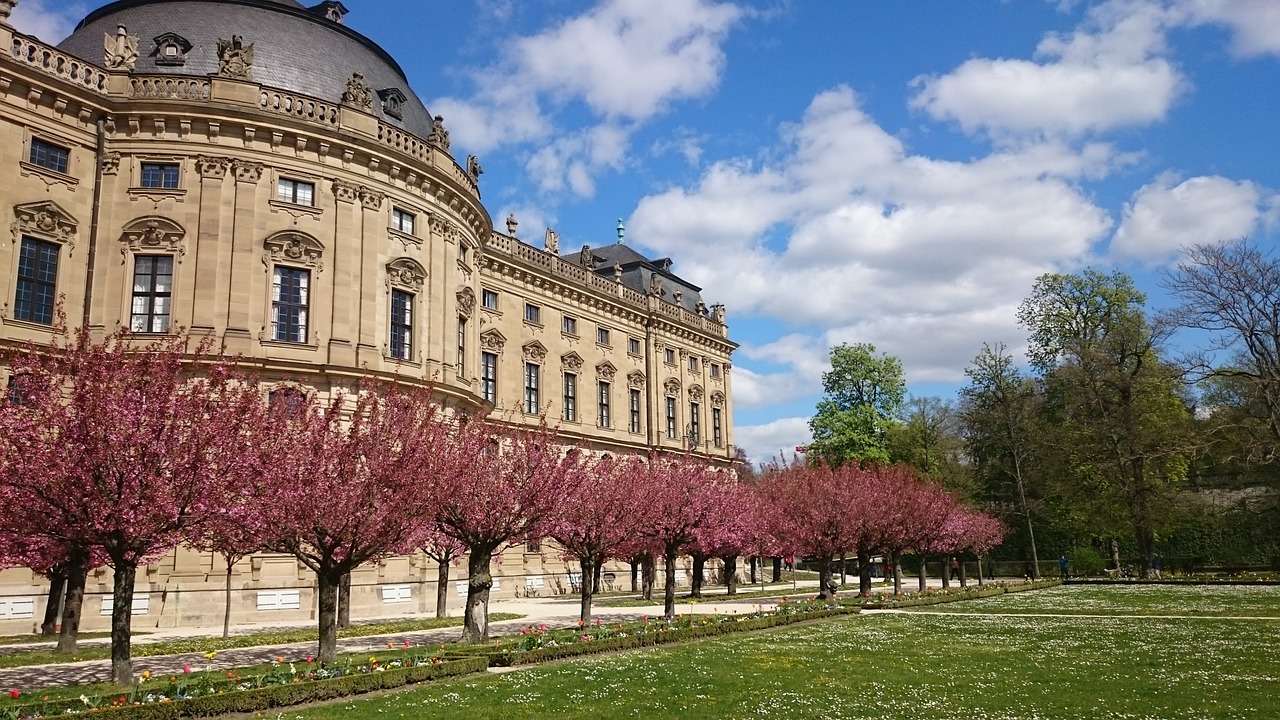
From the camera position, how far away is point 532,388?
50625 millimetres

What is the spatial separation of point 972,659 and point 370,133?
2889 centimetres

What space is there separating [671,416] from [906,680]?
156 ft

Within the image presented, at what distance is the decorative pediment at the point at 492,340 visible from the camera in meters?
47.2

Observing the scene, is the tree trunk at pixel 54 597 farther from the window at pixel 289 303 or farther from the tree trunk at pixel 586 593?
the tree trunk at pixel 586 593

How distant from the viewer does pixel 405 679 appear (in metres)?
15.5

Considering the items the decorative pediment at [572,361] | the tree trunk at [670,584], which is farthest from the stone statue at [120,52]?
the decorative pediment at [572,361]

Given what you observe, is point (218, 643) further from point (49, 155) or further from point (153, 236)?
point (49, 155)

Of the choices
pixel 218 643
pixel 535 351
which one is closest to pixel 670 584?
pixel 218 643

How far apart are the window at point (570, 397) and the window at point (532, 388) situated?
2.55 meters


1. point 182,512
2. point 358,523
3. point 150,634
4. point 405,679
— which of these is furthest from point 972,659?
point 150,634

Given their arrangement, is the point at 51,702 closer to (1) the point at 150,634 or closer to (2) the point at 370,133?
(1) the point at 150,634

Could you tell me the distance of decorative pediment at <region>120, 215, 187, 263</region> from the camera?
31656 millimetres

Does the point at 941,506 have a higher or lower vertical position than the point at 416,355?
lower

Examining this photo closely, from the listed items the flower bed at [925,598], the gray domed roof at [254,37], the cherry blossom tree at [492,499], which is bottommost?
the flower bed at [925,598]
